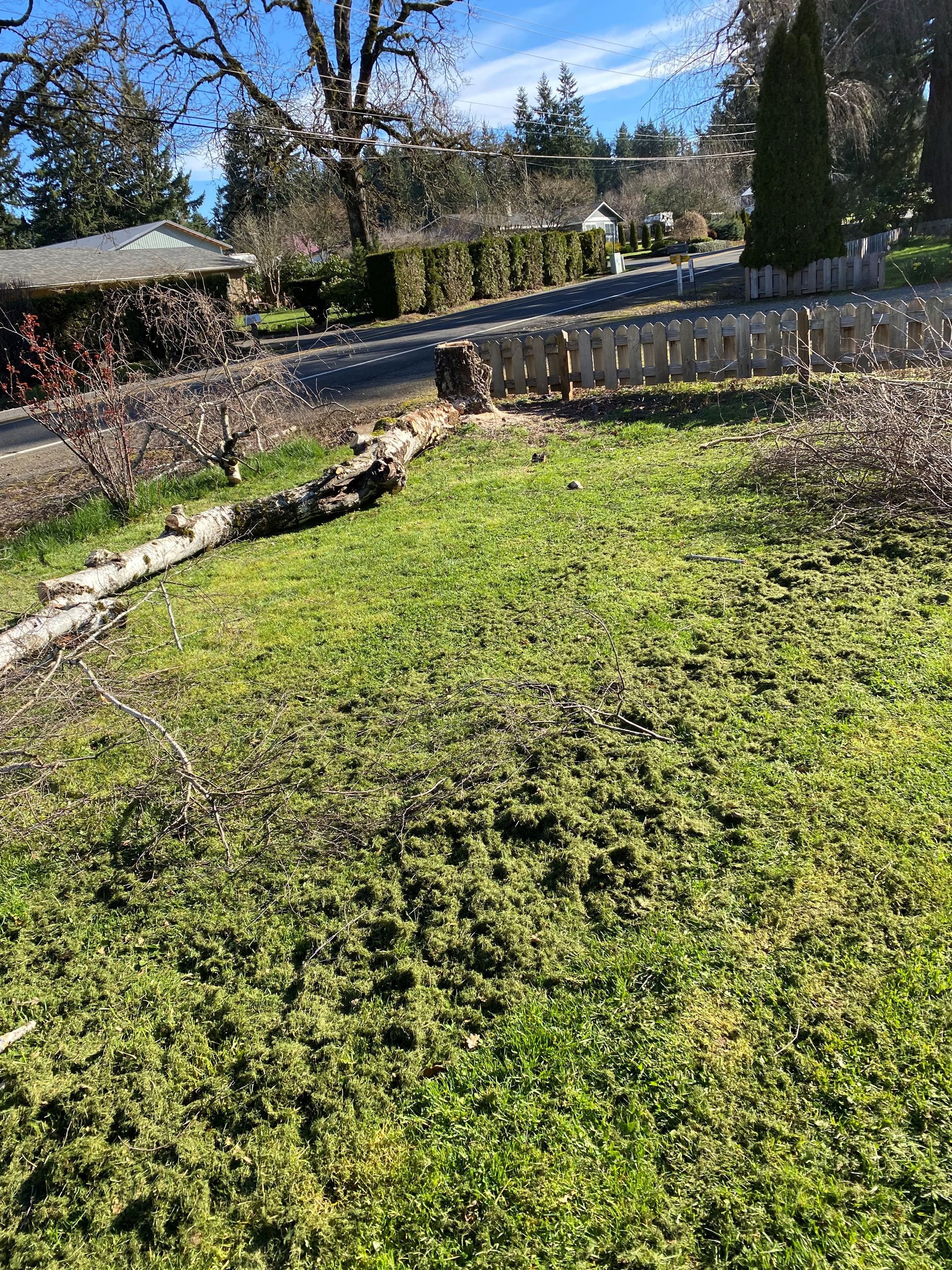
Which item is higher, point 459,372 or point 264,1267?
point 459,372

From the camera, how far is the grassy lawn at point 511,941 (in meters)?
1.78

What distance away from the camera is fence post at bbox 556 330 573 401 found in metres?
9.64

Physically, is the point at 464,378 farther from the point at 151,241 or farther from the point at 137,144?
the point at 151,241

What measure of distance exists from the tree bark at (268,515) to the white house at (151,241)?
109 feet

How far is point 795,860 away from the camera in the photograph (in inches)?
98.8

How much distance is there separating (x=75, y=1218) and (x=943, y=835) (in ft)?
8.42

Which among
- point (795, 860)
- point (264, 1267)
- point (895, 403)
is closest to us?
point (264, 1267)

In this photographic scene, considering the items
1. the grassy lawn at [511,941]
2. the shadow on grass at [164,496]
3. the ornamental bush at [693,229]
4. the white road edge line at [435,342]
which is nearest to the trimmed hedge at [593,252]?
the white road edge line at [435,342]

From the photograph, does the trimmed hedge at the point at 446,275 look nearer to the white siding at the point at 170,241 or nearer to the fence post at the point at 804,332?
the white siding at the point at 170,241

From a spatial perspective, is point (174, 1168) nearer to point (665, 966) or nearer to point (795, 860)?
point (665, 966)

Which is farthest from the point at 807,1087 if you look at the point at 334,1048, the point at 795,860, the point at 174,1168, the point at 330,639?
the point at 330,639

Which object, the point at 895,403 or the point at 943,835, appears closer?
the point at 943,835

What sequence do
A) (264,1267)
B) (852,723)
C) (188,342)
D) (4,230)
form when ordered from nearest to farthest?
(264,1267) → (852,723) → (188,342) → (4,230)

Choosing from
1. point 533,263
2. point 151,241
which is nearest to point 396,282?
point 533,263
